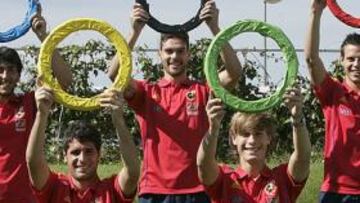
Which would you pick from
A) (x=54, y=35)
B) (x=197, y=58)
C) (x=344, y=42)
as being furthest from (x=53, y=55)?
(x=197, y=58)

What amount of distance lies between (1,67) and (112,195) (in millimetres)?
1598

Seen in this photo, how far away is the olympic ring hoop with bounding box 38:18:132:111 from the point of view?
573 cm

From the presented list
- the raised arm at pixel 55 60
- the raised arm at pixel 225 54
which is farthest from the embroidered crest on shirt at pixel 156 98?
the raised arm at pixel 55 60

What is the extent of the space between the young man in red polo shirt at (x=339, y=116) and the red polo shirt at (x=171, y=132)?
89 centimetres

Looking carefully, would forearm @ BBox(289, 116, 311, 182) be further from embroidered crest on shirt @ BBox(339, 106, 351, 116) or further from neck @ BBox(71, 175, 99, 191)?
neck @ BBox(71, 175, 99, 191)

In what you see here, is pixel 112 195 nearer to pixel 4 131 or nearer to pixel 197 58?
pixel 4 131

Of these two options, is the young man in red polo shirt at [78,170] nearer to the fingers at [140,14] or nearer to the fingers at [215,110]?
the fingers at [215,110]

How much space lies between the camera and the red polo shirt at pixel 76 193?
5531 mm

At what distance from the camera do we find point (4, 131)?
6.63 m

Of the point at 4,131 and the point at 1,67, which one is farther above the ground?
the point at 1,67

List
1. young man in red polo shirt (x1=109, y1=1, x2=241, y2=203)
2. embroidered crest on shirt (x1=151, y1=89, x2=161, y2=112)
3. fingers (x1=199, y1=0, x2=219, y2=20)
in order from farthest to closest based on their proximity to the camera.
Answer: embroidered crest on shirt (x1=151, y1=89, x2=161, y2=112) < young man in red polo shirt (x1=109, y1=1, x2=241, y2=203) < fingers (x1=199, y1=0, x2=219, y2=20)

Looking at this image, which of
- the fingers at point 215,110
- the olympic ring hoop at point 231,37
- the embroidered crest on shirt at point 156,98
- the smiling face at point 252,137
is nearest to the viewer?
the fingers at point 215,110

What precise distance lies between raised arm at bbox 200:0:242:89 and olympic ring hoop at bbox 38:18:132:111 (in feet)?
2.36

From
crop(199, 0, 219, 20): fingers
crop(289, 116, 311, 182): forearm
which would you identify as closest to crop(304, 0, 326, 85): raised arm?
crop(199, 0, 219, 20): fingers
